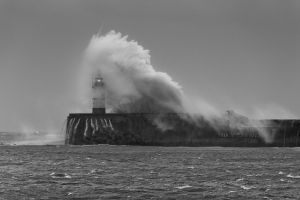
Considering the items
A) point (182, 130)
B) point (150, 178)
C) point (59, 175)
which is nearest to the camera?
point (150, 178)

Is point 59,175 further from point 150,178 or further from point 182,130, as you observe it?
point 182,130

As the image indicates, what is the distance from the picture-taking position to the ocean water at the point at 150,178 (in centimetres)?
5116

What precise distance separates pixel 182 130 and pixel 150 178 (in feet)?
226

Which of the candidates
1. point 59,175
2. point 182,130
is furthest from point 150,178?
point 182,130

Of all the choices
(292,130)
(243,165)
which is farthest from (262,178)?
(292,130)

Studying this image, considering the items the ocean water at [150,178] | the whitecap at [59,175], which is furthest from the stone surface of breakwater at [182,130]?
the whitecap at [59,175]

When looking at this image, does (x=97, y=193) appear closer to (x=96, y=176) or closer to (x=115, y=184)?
(x=115, y=184)

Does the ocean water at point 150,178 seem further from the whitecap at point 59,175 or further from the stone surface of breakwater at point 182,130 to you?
the stone surface of breakwater at point 182,130

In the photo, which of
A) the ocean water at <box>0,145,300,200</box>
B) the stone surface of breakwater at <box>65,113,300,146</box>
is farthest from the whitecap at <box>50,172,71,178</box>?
the stone surface of breakwater at <box>65,113,300,146</box>

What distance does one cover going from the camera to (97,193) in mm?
51531

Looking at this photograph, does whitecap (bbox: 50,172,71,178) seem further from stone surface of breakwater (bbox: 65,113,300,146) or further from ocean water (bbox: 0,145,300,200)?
stone surface of breakwater (bbox: 65,113,300,146)

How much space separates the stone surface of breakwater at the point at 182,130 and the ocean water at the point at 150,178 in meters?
41.8

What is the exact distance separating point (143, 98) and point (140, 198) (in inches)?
4042

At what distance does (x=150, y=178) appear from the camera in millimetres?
62125
